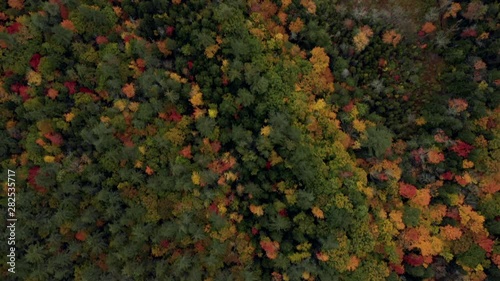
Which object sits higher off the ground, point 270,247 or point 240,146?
point 240,146

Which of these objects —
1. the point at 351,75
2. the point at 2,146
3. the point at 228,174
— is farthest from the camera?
the point at 351,75

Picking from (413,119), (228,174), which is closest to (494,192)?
(413,119)

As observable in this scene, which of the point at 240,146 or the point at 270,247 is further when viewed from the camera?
the point at 240,146

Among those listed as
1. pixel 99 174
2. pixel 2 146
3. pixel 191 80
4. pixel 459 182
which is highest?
pixel 459 182

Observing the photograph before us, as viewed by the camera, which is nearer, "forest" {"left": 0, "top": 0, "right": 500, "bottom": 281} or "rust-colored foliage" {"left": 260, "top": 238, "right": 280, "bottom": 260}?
"rust-colored foliage" {"left": 260, "top": 238, "right": 280, "bottom": 260}

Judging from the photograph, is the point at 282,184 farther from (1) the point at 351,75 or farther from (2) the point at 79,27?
(2) the point at 79,27

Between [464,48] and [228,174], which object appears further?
[464,48]

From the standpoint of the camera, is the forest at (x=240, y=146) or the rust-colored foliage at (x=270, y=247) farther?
the forest at (x=240, y=146)

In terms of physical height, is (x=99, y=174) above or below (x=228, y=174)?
below
